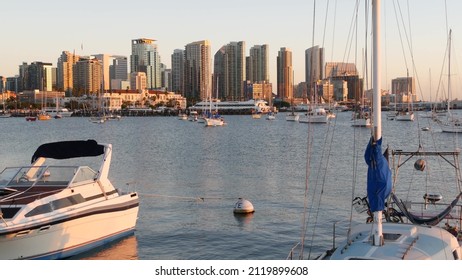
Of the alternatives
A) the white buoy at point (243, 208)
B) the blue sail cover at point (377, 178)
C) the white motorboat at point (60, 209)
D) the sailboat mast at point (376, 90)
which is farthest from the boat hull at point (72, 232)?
the sailboat mast at point (376, 90)

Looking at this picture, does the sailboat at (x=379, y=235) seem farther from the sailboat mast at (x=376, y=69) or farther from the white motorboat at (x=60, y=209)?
the white motorboat at (x=60, y=209)

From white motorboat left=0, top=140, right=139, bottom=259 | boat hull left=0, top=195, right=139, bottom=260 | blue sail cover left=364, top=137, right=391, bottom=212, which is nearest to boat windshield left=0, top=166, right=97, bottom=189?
white motorboat left=0, top=140, right=139, bottom=259

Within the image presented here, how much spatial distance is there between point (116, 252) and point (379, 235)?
7808mm

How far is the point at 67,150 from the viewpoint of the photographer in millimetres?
16266

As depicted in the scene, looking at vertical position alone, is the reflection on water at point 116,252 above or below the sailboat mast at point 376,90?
below

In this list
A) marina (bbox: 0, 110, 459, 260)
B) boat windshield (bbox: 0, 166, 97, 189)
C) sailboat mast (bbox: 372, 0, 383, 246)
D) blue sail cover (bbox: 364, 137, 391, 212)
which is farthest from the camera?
marina (bbox: 0, 110, 459, 260)

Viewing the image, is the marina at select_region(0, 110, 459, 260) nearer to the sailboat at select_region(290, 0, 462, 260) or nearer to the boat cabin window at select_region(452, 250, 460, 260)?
the sailboat at select_region(290, 0, 462, 260)

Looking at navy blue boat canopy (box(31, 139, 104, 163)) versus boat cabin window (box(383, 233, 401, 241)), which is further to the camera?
navy blue boat canopy (box(31, 139, 104, 163))

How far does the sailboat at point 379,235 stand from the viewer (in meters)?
8.74

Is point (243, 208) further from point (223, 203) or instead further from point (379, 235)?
point (379, 235)

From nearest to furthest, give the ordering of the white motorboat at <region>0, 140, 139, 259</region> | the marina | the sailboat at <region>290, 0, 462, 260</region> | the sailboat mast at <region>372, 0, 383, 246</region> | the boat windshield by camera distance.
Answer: the sailboat at <region>290, 0, 462, 260</region> → the sailboat mast at <region>372, 0, 383, 246</region> → the white motorboat at <region>0, 140, 139, 259</region> → the boat windshield → the marina

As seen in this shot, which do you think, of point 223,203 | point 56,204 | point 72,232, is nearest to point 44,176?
point 56,204

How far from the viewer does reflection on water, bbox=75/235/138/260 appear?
47.1 feet
